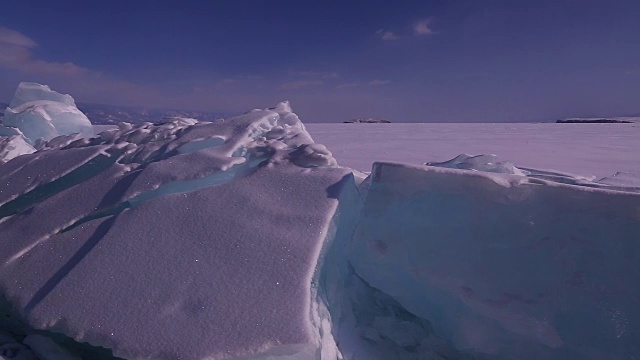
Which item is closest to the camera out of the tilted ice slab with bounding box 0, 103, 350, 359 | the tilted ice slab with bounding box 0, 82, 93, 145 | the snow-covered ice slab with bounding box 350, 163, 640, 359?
the tilted ice slab with bounding box 0, 103, 350, 359

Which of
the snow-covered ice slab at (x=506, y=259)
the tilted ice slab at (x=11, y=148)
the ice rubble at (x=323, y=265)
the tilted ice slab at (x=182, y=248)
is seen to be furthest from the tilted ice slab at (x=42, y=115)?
the snow-covered ice slab at (x=506, y=259)

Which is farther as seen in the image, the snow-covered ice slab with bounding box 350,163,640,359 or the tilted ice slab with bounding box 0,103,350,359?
the snow-covered ice slab with bounding box 350,163,640,359

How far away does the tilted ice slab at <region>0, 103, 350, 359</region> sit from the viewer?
1.34 metres

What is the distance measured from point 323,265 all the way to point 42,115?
21.7ft

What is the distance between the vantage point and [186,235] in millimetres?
1725

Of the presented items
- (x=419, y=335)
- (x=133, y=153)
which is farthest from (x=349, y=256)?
(x=133, y=153)

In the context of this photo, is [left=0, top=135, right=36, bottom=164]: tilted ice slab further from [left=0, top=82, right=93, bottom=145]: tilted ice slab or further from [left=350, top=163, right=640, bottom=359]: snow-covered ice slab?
[left=350, top=163, right=640, bottom=359]: snow-covered ice slab

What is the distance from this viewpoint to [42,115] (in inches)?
244

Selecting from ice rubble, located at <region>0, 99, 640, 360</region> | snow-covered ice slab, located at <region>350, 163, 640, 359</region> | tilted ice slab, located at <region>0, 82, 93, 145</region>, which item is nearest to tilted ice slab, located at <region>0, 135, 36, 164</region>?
tilted ice slab, located at <region>0, 82, 93, 145</region>

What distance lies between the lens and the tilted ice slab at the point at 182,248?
1.34 metres

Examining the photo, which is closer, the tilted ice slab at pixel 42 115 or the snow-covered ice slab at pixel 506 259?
the snow-covered ice slab at pixel 506 259

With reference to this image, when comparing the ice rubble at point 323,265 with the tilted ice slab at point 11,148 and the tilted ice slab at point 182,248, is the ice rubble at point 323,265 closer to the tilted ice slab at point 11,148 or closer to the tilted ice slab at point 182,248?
the tilted ice slab at point 182,248

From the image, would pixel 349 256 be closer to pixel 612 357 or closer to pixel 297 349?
pixel 297 349

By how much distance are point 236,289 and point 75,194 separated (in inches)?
55.3
